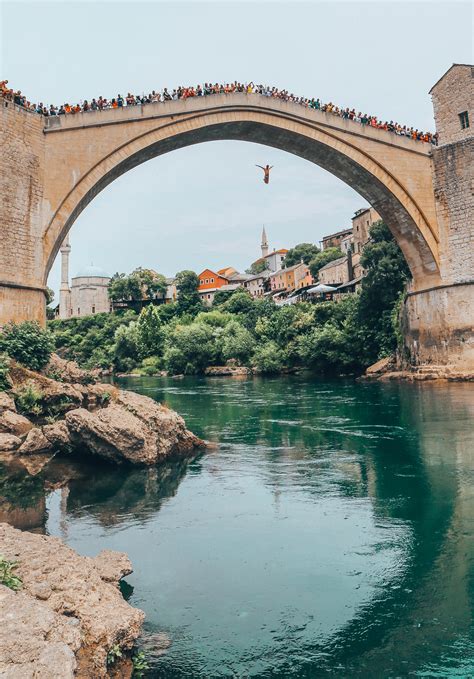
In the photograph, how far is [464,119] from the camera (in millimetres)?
21812

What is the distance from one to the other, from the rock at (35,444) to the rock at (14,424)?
0.59m

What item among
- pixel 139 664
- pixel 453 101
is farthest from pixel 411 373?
pixel 139 664

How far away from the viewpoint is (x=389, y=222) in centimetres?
2358

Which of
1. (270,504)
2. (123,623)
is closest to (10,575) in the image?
(123,623)

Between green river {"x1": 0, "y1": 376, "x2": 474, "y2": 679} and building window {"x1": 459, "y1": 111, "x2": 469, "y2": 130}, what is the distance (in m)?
15.4

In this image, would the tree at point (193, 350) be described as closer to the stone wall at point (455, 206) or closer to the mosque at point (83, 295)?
the stone wall at point (455, 206)

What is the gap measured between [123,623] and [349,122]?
70.6 ft

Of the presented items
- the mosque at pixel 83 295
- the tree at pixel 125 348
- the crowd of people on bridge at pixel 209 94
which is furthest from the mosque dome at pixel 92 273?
the crowd of people on bridge at pixel 209 94

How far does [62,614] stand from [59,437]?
6831mm

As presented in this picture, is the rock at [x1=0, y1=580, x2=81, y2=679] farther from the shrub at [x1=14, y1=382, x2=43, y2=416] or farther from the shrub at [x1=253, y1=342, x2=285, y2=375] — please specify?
the shrub at [x1=253, y1=342, x2=285, y2=375]

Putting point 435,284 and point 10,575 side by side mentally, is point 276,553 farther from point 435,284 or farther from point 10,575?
point 435,284

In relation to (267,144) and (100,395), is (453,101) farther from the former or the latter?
(100,395)

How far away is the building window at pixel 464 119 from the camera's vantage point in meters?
21.7

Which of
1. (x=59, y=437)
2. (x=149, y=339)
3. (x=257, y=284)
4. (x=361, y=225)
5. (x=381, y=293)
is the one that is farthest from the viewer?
(x=257, y=284)
